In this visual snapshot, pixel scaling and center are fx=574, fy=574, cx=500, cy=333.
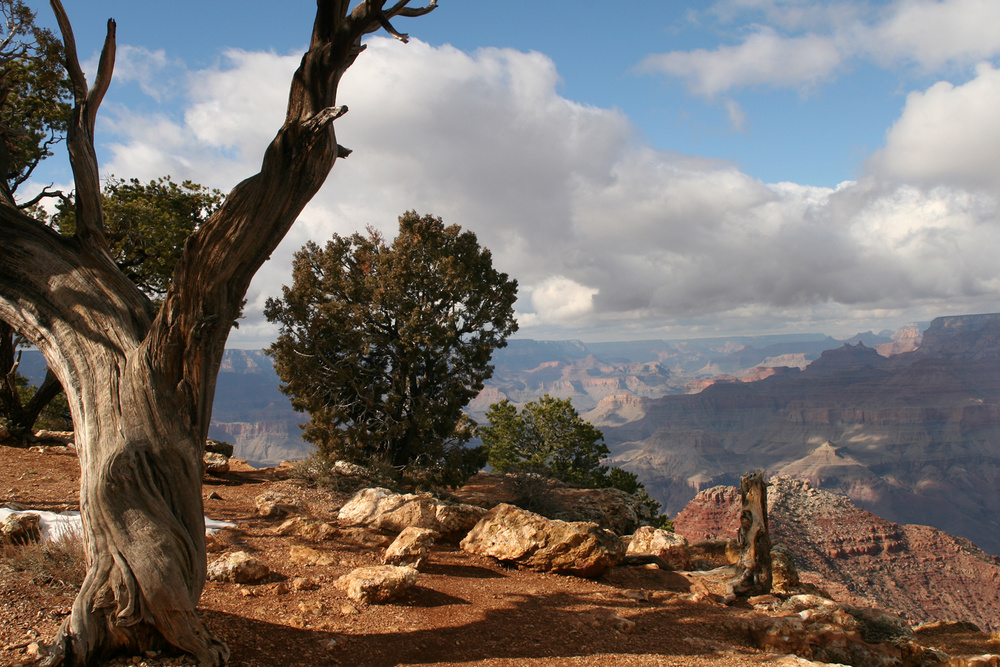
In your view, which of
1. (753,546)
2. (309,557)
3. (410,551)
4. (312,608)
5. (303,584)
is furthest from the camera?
(753,546)

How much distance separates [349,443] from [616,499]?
982cm

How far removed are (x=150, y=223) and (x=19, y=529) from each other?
12614 mm

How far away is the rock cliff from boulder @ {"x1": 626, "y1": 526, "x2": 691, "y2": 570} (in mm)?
86548

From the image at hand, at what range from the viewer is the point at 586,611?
8.51 meters

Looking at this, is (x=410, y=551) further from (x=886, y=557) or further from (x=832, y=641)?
(x=886, y=557)

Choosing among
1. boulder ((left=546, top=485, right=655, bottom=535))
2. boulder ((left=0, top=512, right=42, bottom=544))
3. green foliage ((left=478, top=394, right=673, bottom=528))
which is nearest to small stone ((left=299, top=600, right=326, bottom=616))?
boulder ((left=0, top=512, right=42, bottom=544))

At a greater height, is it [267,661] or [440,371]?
[440,371]

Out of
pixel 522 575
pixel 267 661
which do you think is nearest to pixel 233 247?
pixel 267 661

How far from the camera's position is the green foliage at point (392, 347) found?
1933 centimetres

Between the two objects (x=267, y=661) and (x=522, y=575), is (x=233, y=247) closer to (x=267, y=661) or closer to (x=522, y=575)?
(x=267, y=661)

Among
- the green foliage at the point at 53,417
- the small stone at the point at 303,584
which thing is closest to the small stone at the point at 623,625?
the small stone at the point at 303,584

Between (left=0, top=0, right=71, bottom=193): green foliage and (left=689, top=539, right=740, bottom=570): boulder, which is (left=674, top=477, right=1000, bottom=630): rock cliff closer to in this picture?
(left=689, top=539, right=740, bottom=570): boulder

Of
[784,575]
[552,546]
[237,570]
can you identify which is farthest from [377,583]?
[784,575]

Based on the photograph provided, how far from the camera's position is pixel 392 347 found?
20125 mm
